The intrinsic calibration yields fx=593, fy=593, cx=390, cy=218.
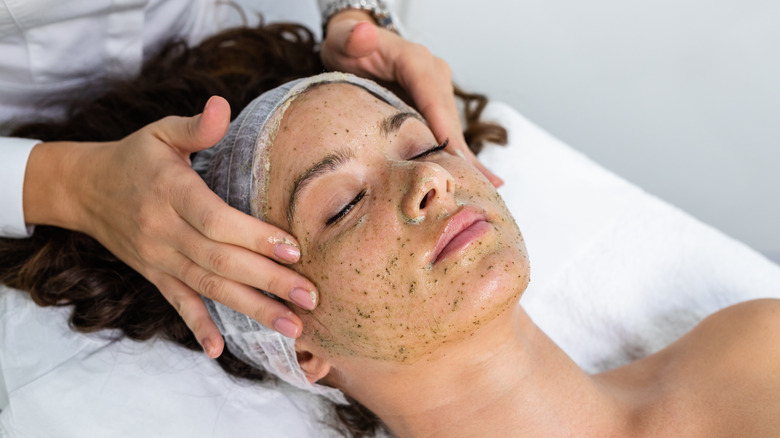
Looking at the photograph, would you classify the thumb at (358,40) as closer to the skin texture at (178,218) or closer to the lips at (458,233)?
the skin texture at (178,218)

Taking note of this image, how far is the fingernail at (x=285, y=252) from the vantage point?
1096mm

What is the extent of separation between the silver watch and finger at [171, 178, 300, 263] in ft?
2.95

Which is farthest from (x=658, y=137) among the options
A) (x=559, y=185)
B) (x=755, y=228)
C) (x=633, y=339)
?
(x=633, y=339)

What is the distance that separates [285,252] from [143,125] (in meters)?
0.82

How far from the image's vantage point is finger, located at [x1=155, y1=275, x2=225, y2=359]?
3.86 ft

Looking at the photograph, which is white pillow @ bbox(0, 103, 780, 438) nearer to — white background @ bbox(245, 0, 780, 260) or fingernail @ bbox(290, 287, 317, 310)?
fingernail @ bbox(290, 287, 317, 310)

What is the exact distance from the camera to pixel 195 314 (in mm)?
1220

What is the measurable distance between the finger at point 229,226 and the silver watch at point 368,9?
898 millimetres

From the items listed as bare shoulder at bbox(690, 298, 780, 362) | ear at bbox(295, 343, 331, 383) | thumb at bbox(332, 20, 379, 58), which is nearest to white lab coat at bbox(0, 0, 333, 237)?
thumb at bbox(332, 20, 379, 58)

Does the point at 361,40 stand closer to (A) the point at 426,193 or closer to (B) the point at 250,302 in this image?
(A) the point at 426,193

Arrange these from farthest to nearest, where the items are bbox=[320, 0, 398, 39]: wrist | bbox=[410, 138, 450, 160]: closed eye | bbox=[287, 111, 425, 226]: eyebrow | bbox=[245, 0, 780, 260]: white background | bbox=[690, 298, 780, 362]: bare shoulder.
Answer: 1. bbox=[245, 0, 780, 260]: white background
2. bbox=[320, 0, 398, 39]: wrist
3. bbox=[690, 298, 780, 362]: bare shoulder
4. bbox=[410, 138, 450, 160]: closed eye
5. bbox=[287, 111, 425, 226]: eyebrow

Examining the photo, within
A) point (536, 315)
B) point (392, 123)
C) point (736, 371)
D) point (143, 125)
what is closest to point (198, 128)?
point (392, 123)

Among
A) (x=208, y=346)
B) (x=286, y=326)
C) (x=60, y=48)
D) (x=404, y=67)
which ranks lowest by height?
(x=208, y=346)

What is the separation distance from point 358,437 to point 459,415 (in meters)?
0.37
